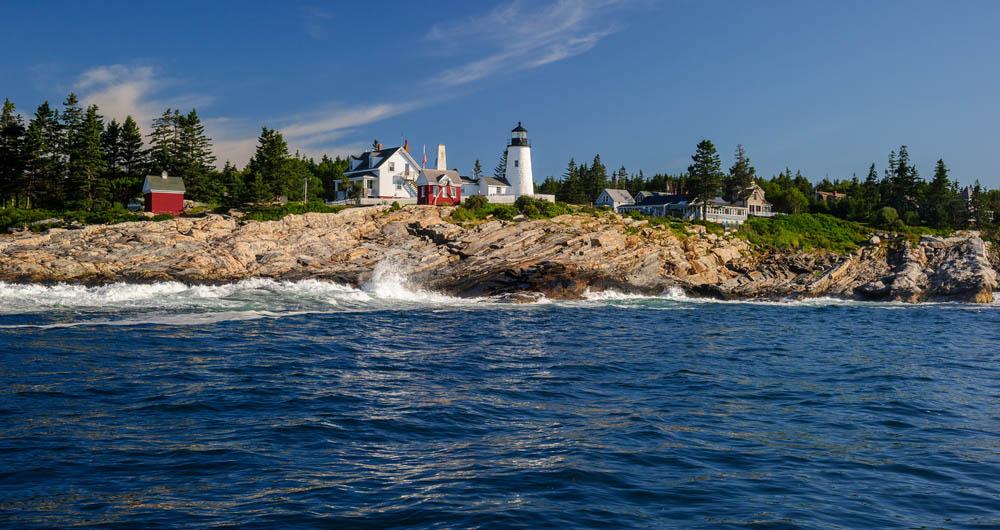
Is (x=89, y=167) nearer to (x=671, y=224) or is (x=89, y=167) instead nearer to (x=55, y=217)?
(x=55, y=217)

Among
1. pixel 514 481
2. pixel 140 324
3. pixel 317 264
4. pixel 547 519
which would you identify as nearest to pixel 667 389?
pixel 514 481

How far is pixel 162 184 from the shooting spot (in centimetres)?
6800

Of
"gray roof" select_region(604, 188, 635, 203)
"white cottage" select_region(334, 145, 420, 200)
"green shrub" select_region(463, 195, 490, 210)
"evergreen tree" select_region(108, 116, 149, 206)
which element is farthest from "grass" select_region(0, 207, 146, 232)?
"gray roof" select_region(604, 188, 635, 203)

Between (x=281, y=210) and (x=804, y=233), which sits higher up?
(x=281, y=210)

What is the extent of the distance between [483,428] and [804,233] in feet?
248

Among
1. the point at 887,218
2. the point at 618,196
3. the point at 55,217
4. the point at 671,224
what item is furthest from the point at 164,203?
the point at 887,218

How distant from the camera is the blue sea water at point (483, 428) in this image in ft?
39.0

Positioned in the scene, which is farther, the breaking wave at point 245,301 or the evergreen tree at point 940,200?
the evergreen tree at point 940,200

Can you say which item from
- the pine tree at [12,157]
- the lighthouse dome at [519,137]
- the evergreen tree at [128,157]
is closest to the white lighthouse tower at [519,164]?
the lighthouse dome at [519,137]

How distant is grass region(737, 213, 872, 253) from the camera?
77125 millimetres

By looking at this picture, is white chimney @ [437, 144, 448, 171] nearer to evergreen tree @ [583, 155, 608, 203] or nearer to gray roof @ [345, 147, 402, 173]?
gray roof @ [345, 147, 402, 173]

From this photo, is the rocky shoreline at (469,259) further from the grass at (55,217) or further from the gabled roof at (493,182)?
the gabled roof at (493,182)

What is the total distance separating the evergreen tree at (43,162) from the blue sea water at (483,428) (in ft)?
158

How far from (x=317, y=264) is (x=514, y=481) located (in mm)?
46572
